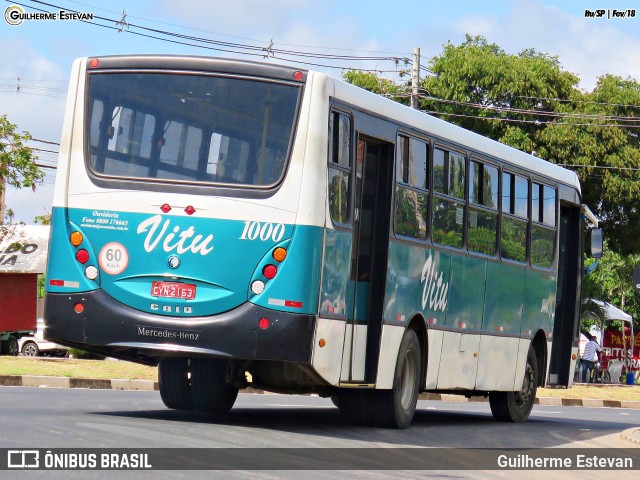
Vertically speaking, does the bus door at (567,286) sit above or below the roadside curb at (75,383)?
above

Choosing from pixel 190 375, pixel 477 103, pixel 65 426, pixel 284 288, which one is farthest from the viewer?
pixel 477 103

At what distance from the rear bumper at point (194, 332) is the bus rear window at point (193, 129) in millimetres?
1201

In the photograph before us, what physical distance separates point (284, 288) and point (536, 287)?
25.3 ft

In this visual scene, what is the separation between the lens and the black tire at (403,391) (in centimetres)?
1450

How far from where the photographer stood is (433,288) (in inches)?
607

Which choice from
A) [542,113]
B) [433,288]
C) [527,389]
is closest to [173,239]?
[433,288]

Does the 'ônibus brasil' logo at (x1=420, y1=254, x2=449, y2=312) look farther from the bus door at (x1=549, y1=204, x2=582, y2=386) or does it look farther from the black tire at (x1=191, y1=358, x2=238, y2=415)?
the bus door at (x1=549, y1=204, x2=582, y2=386)

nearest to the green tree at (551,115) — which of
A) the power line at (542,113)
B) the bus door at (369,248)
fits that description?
the power line at (542,113)

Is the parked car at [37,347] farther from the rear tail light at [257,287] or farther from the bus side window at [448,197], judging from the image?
the rear tail light at [257,287]

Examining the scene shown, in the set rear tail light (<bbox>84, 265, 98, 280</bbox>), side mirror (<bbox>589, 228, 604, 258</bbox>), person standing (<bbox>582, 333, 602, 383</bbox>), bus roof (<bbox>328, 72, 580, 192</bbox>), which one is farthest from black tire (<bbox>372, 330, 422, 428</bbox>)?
person standing (<bbox>582, 333, 602, 383</bbox>)

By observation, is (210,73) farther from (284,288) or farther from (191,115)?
(284,288)

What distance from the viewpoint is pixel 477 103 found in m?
43.6

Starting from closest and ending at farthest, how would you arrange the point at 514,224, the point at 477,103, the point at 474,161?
1. the point at 474,161
2. the point at 514,224
3. the point at 477,103

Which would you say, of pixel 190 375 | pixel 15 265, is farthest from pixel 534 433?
pixel 15 265
